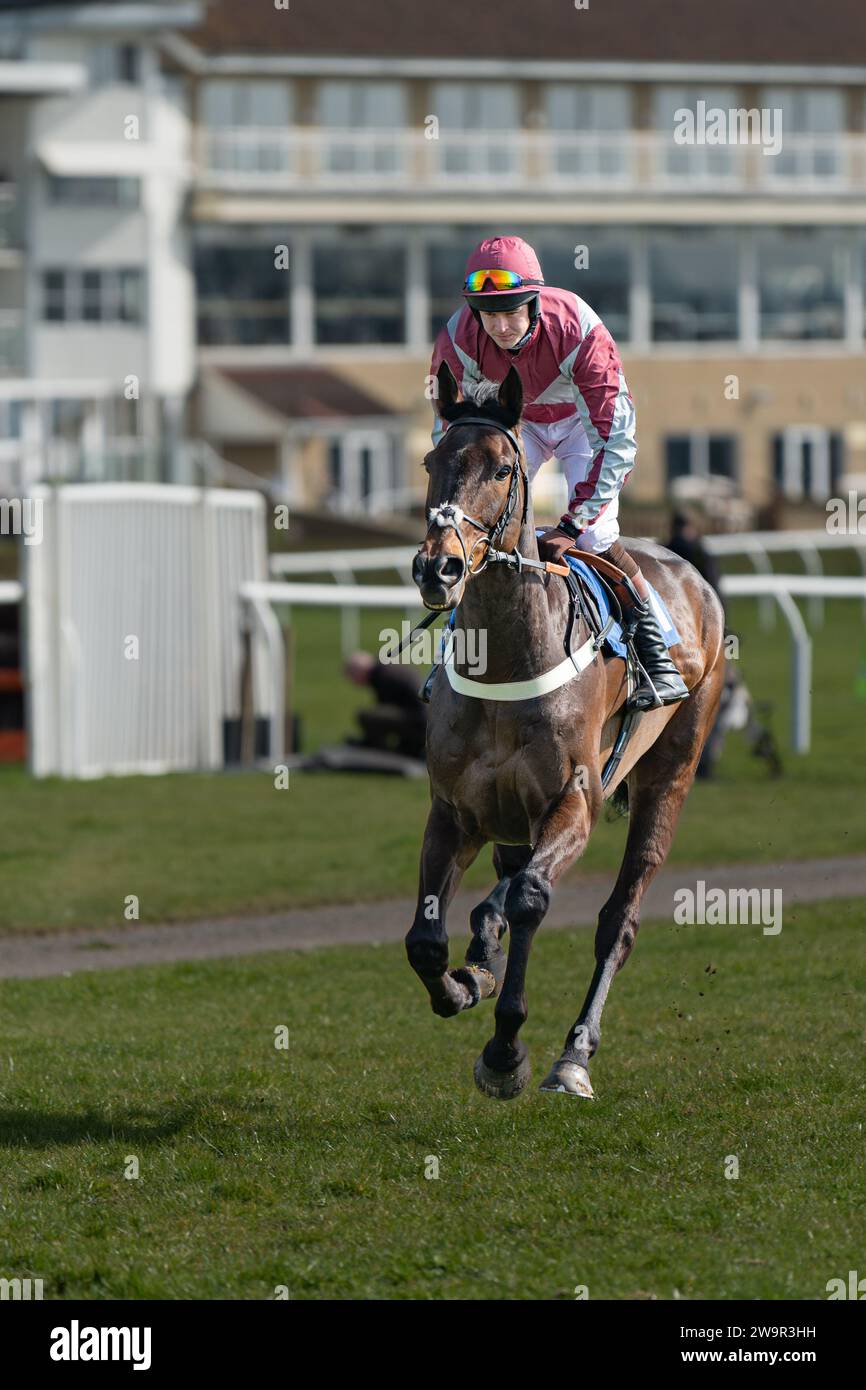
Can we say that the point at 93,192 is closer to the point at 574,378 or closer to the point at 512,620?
the point at 574,378

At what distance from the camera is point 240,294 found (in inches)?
1959

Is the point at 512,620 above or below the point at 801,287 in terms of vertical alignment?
below

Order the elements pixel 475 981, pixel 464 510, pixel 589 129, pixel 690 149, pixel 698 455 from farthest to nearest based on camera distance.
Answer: pixel 698 455, pixel 690 149, pixel 589 129, pixel 475 981, pixel 464 510

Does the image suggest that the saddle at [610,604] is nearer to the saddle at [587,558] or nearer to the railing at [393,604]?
the saddle at [587,558]

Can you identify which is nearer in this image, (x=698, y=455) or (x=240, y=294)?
(x=240, y=294)

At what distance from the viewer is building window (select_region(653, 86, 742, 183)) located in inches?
1983

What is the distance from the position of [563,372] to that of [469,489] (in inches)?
37.2

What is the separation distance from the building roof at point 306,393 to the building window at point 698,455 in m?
7.47

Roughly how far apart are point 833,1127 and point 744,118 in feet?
158

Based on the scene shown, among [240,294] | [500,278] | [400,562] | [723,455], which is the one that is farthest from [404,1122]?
[723,455]

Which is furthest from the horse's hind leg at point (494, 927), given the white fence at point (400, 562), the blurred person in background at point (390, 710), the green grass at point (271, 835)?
the white fence at point (400, 562)

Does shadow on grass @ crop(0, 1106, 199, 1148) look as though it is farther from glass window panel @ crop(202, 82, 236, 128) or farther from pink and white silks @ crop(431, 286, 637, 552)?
glass window panel @ crop(202, 82, 236, 128)

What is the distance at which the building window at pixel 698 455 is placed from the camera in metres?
51.8

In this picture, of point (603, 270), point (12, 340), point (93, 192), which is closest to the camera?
point (12, 340)
